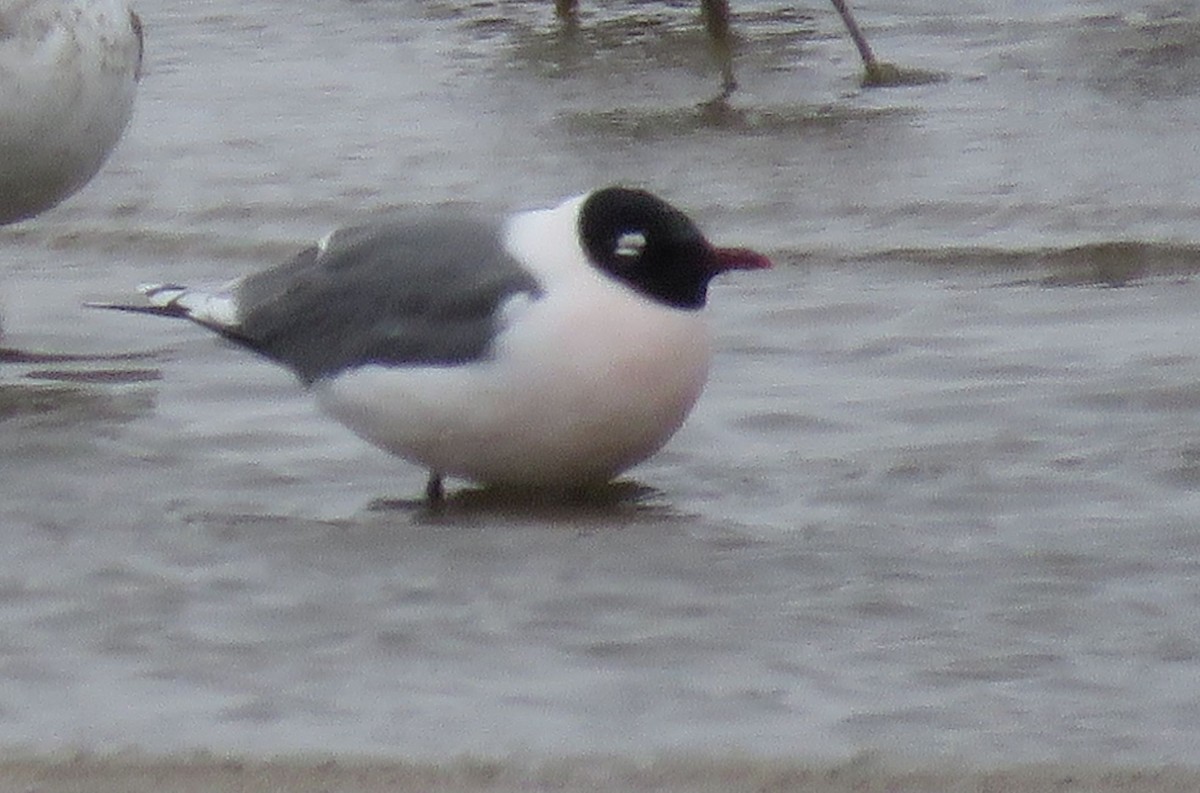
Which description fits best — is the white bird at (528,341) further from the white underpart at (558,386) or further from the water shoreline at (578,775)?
the water shoreline at (578,775)

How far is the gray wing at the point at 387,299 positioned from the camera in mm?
5324

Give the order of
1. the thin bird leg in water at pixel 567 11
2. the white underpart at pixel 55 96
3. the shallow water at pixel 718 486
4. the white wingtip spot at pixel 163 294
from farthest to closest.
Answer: the thin bird leg in water at pixel 567 11 < the white underpart at pixel 55 96 < the white wingtip spot at pixel 163 294 < the shallow water at pixel 718 486

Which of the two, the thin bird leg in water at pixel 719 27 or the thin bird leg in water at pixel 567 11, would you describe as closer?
the thin bird leg in water at pixel 719 27

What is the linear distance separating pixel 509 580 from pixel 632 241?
0.73 meters

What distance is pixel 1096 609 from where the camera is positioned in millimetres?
4613

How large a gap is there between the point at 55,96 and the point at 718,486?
2.56 metres

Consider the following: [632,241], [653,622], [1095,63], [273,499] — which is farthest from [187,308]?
[1095,63]

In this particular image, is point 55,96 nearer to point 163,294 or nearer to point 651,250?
point 163,294

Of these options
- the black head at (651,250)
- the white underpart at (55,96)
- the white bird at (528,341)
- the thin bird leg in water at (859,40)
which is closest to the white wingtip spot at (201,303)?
the white bird at (528,341)

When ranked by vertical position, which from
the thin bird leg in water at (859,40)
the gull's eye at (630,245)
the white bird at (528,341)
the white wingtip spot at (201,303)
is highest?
the gull's eye at (630,245)

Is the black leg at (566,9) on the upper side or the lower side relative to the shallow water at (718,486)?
lower

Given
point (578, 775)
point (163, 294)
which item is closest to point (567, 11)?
point (163, 294)

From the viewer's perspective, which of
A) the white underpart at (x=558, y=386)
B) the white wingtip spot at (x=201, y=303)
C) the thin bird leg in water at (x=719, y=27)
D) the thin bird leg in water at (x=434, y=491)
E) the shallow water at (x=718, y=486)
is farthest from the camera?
the thin bird leg in water at (x=719, y=27)

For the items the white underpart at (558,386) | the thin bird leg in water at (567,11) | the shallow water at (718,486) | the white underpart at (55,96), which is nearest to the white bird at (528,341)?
the white underpart at (558,386)
